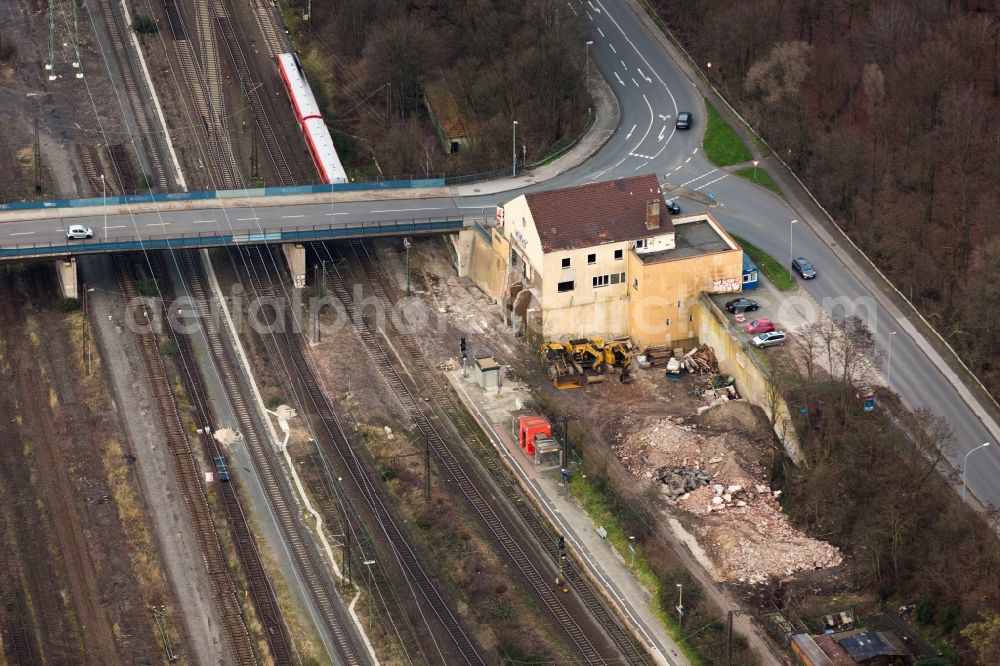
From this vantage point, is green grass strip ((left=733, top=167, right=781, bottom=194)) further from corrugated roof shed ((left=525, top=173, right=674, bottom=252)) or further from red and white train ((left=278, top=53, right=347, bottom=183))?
red and white train ((left=278, top=53, right=347, bottom=183))

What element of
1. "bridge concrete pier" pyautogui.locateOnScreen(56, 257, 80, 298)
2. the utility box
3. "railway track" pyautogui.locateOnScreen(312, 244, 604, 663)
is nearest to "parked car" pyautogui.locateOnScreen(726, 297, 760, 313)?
the utility box

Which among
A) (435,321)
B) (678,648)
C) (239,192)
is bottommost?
(678,648)

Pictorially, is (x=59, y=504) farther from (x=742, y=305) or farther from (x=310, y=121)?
(x=310, y=121)

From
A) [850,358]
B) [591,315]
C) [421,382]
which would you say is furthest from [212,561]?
[850,358]

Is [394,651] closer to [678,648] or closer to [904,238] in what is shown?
[678,648]

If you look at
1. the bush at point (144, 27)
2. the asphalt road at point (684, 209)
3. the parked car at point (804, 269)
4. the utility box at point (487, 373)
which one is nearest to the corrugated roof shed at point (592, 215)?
the utility box at point (487, 373)
